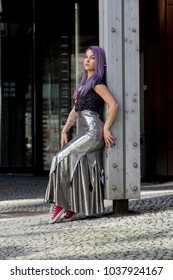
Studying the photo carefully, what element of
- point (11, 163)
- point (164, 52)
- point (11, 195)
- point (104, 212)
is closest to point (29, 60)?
point (11, 163)

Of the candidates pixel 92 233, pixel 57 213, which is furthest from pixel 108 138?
pixel 92 233

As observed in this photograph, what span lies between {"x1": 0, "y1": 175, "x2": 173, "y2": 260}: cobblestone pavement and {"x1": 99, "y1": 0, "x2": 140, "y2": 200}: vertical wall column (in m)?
0.45

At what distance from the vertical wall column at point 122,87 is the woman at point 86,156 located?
104 mm

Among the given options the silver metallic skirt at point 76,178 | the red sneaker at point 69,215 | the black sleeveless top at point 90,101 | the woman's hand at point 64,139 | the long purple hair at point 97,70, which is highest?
the long purple hair at point 97,70

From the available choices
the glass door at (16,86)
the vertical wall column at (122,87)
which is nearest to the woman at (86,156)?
the vertical wall column at (122,87)

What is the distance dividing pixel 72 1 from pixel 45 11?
66 cm

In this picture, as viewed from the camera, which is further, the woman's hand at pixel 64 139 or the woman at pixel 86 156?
the woman's hand at pixel 64 139

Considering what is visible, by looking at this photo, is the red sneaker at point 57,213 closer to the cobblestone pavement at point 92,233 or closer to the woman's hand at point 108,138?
the cobblestone pavement at point 92,233

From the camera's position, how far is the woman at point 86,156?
10.1m

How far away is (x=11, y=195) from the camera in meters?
14.9

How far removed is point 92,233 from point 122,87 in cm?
205

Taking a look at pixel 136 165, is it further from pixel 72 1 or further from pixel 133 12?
pixel 72 1

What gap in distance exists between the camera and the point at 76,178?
33.3ft

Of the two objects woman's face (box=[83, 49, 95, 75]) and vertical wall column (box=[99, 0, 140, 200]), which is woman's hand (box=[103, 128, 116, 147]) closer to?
vertical wall column (box=[99, 0, 140, 200])
